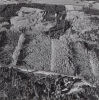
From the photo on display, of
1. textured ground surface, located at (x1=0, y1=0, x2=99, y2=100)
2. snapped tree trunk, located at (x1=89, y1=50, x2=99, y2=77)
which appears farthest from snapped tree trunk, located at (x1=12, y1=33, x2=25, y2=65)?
snapped tree trunk, located at (x1=89, y1=50, x2=99, y2=77)

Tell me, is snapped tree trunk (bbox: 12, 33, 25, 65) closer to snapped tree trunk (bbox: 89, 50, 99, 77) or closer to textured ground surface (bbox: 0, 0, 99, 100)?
textured ground surface (bbox: 0, 0, 99, 100)

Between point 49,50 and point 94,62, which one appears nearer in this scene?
point 94,62

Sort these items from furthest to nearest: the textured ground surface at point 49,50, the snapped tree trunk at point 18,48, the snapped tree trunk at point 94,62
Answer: the snapped tree trunk at point 18,48, the snapped tree trunk at point 94,62, the textured ground surface at point 49,50

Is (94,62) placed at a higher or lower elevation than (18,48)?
lower

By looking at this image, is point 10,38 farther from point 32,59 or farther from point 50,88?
point 50,88

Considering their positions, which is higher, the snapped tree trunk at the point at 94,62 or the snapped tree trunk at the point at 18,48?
the snapped tree trunk at the point at 18,48

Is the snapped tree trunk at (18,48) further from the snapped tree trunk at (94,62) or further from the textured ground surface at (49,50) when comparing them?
the snapped tree trunk at (94,62)

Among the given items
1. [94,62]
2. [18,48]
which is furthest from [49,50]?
[94,62]

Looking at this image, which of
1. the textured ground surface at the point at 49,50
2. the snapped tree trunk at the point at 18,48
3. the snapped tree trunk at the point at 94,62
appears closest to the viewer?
the textured ground surface at the point at 49,50

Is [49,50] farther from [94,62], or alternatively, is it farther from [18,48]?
[94,62]

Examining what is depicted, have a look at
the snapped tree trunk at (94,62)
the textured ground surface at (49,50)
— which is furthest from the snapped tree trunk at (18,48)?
the snapped tree trunk at (94,62)

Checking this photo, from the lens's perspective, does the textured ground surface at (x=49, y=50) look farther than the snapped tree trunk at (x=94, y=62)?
No
